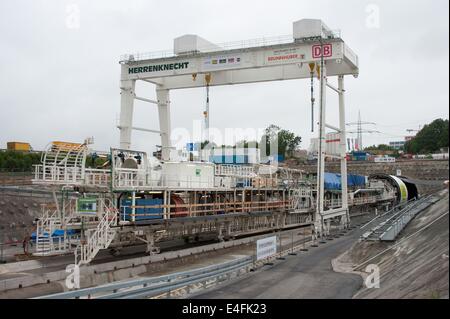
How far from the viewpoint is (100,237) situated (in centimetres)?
1767

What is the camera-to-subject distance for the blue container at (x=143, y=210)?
1911cm

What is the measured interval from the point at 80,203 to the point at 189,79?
18705mm

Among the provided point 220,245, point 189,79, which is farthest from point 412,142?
point 220,245

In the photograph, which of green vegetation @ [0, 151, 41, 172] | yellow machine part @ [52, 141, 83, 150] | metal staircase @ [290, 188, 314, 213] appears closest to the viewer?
yellow machine part @ [52, 141, 83, 150]

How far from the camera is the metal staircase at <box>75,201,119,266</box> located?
17250mm

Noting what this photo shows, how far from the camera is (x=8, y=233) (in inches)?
1144

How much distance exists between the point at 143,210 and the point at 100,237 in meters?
2.57

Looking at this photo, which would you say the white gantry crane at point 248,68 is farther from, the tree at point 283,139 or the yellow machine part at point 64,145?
the tree at point 283,139

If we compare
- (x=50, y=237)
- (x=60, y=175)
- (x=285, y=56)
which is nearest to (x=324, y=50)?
(x=285, y=56)

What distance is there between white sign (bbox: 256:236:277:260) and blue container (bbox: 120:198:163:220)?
571 centimetres

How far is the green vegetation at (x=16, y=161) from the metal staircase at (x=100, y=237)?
157 ft

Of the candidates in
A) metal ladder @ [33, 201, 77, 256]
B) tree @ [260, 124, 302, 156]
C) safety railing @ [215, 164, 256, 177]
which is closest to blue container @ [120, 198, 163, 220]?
metal ladder @ [33, 201, 77, 256]

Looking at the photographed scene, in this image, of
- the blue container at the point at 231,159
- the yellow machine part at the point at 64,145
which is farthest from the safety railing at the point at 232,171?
the yellow machine part at the point at 64,145

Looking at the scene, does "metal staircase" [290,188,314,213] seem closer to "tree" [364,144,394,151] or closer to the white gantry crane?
the white gantry crane
